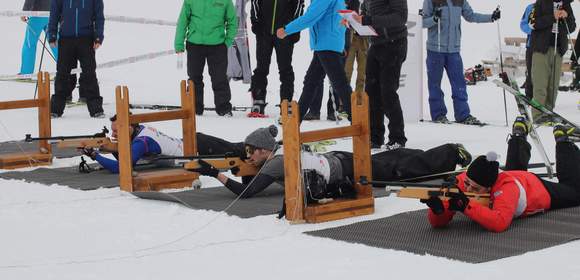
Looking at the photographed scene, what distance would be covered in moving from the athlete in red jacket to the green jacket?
5670 millimetres

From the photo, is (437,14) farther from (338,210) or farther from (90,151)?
(338,210)

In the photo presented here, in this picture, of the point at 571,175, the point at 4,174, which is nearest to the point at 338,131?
the point at 571,175

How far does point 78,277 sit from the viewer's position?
3680mm

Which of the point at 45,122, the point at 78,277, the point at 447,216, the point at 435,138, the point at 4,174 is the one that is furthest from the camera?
the point at 435,138

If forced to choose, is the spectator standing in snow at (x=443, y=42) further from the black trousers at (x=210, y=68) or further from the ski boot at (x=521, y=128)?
the ski boot at (x=521, y=128)

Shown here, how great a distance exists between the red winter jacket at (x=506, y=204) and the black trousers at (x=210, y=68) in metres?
5.95

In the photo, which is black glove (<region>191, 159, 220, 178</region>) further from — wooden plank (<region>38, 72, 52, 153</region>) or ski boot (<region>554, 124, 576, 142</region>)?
wooden plank (<region>38, 72, 52, 153</region>)

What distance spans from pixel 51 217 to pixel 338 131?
1.59 metres

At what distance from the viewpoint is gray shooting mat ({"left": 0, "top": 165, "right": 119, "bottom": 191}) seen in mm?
6148

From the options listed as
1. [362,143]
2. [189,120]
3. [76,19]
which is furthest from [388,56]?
[76,19]

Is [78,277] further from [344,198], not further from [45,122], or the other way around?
[45,122]

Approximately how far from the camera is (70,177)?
21.5ft

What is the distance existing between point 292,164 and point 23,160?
3.21m

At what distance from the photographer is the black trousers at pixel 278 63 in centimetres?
994
